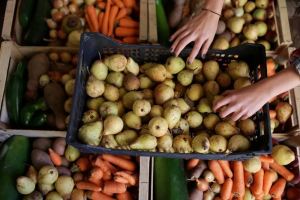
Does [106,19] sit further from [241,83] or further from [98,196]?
[98,196]

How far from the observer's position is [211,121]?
135 centimetres

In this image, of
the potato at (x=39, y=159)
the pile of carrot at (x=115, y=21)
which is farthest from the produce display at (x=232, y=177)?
the pile of carrot at (x=115, y=21)

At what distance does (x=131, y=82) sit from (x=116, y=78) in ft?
0.38

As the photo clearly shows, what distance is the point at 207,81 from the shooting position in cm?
150

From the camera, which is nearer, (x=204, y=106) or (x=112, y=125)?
(x=112, y=125)

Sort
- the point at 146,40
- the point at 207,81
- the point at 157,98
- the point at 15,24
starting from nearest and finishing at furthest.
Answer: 1. the point at 157,98
2. the point at 207,81
3. the point at 146,40
4. the point at 15,24

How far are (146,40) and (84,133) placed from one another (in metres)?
0.88

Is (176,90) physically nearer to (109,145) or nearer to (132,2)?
(109,145)

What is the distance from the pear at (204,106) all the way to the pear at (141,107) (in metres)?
0.31

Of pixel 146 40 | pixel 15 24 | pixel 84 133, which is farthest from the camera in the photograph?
pixel 15 24

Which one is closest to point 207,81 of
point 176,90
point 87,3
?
point 176,90

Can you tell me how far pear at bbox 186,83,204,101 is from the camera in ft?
4.62

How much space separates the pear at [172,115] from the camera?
4.12 ft

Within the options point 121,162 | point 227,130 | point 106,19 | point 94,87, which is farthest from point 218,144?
point 106,19
